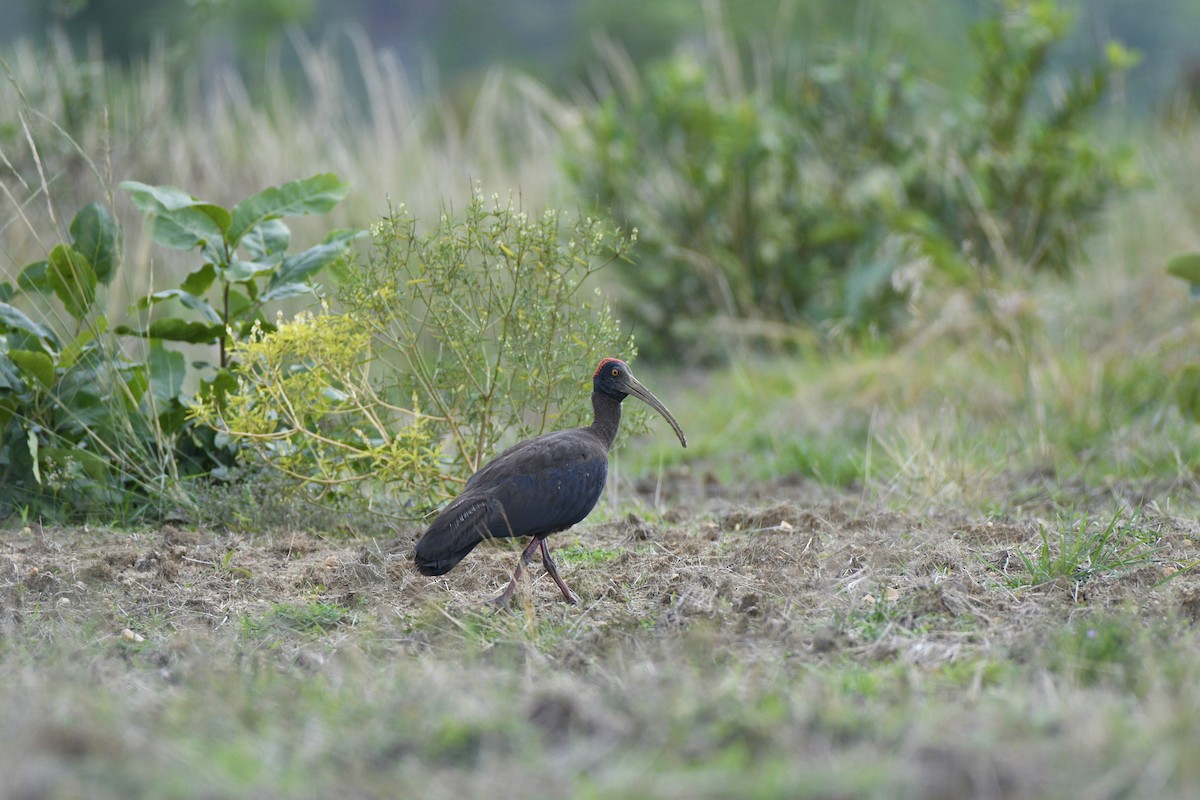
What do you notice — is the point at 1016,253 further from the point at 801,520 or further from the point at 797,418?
the point at 801,520

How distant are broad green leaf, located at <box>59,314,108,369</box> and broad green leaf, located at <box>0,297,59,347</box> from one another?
0.40 ft

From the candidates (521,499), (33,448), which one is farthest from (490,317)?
(33,448)

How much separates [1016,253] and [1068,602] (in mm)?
5089

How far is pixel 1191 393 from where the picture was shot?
5.71m

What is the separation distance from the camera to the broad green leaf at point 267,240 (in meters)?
5.01

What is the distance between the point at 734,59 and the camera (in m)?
9.27

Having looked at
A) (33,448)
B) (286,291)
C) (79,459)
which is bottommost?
(79,459)

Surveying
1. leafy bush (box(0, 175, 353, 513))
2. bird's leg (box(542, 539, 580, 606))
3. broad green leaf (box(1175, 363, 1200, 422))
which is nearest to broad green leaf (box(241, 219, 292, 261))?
leafy bush (box(0, 175, 353, 513))

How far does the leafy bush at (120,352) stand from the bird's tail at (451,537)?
1364mm

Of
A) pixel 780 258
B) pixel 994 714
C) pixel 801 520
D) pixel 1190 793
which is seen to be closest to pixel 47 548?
pixel 801 520

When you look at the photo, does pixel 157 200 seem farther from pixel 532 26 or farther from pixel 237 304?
pixel 532 26

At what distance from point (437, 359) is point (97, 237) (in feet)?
4.87

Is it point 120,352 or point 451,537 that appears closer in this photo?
point 451,537

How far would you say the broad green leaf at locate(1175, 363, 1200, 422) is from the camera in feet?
18.7
